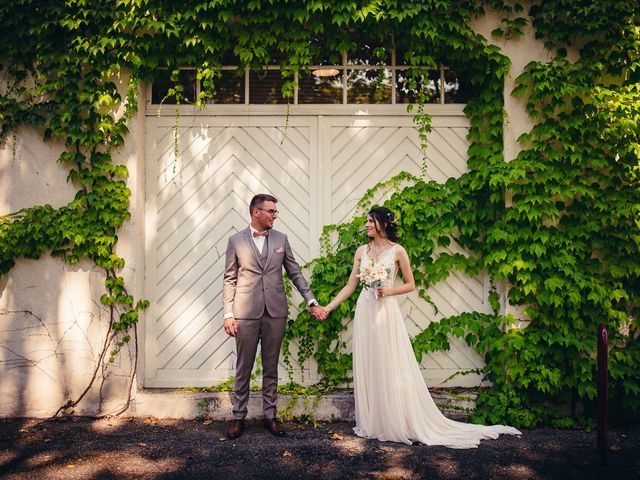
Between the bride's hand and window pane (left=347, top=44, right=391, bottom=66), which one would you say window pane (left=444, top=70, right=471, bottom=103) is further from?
the bride's hand

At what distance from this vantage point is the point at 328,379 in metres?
6.02

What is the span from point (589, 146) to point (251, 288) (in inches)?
146

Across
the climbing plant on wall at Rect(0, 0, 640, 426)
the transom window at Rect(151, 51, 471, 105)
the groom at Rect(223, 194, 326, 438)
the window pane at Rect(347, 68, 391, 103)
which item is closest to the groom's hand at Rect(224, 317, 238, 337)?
the groom at Rect(223, 194, 326, 438)

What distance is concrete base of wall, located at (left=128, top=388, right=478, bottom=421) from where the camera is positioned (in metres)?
5.76

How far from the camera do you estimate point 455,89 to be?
6.33 meters

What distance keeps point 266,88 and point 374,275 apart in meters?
2.57

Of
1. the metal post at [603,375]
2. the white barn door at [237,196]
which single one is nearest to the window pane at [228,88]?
the white barn door at [237,196]

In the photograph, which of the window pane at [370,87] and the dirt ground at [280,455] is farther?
the window pane at [370,87]

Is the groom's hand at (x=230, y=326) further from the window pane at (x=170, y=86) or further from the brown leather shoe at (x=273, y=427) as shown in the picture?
the window pane at (x=170, y=86)

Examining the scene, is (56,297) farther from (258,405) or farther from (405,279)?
(405,279)

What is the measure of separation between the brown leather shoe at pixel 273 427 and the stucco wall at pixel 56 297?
1.61 m

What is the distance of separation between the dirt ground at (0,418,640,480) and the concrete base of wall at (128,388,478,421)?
6.8 inches

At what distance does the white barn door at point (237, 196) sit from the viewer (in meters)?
6.16

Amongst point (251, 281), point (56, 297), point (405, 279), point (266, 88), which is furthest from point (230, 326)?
point (266, 88)
